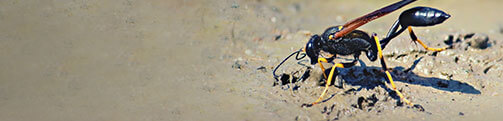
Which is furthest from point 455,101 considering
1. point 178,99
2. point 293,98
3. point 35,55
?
point 35,55

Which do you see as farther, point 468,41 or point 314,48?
point 468,41

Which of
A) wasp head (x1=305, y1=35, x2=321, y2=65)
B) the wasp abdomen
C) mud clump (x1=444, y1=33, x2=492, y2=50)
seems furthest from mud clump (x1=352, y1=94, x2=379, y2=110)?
mud clump (x1=444, y1=33, x2=492, y2=50)

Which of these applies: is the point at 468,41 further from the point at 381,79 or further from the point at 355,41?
the point at 355,41

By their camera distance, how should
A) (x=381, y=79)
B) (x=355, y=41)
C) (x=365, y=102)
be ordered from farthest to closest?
(x=381, y=79) → (x=355, y=41) → (x=365, y=102)

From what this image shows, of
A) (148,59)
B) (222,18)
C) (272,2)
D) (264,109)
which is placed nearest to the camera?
(264,109)

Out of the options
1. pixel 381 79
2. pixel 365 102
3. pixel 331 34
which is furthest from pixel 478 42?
pixel 331 34

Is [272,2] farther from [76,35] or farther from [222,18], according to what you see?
[76,35]
